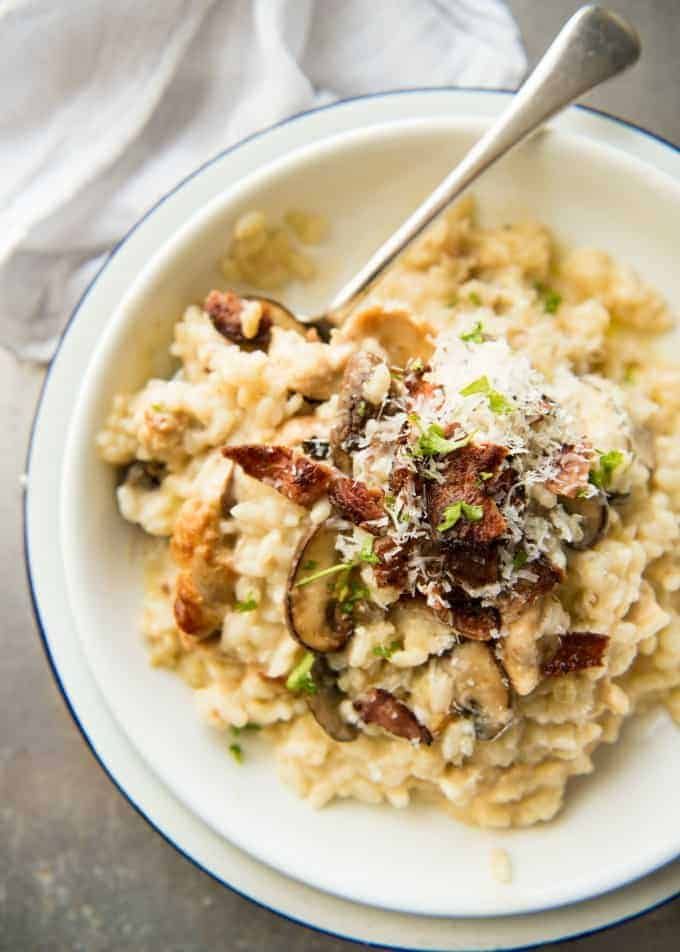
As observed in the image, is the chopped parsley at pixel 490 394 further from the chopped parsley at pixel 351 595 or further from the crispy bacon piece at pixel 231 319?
the crispy bacon piece at pixel 231 319

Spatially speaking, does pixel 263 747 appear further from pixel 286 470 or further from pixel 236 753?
pixel 286 470

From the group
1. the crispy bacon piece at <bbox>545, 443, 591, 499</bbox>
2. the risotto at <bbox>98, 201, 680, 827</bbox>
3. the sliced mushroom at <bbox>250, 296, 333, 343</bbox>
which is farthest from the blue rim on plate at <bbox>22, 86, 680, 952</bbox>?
the crispy bacon piece at <bbox>545, 443, 591, 499</bbox>

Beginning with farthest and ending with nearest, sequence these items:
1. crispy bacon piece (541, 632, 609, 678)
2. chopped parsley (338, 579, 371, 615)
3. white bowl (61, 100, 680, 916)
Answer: white bowl (61, 100, 680, 916) < chopped parsley (338, 579, 371, 615) < crispy bacon piece (541, 632, 609, 678)

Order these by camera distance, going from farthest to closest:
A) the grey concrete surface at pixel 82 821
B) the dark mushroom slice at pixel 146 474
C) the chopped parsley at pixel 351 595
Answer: the grey concrete surface at pixel 82 821
the dark mushroom slice at pixel 146 474
the chopped parsley at pixel 351 595

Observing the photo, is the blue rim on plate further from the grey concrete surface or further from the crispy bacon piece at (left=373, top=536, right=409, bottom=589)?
the crispy bacon piece at (left=373, top=536, right=409, bottom=589)

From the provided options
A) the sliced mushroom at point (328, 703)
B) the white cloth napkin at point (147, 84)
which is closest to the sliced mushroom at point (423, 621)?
the sliced mushroom at point (328, 703)

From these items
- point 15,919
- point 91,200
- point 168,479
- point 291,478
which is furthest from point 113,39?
point 15,919
